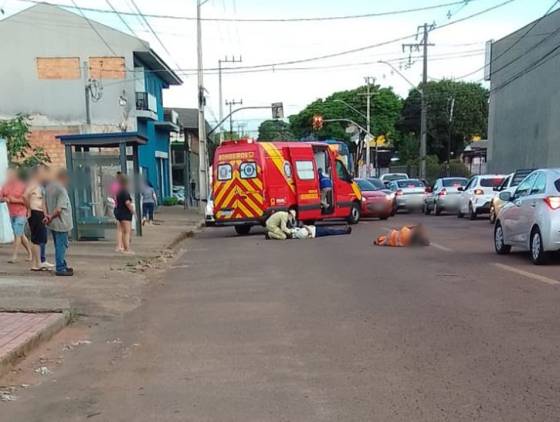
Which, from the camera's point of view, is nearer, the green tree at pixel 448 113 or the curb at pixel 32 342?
the curb at pixel 32 342

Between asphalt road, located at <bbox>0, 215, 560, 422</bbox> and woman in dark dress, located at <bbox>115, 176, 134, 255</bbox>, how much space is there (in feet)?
12.6

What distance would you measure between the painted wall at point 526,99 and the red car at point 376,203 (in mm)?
10556

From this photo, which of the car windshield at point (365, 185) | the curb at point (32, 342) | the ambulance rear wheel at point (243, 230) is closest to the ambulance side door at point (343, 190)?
the ambulance rear wheel at point (243, 230)

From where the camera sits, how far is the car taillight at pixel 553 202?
1041 centimetres

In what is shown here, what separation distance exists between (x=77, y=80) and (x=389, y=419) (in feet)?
104

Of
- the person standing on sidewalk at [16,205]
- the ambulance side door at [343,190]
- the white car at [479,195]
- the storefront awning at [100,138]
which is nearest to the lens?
the person standing on sidewalk at [16,205]

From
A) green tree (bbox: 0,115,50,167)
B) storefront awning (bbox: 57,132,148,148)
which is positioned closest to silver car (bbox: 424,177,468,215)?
storefront awning (bbox: 57,132,148,148)

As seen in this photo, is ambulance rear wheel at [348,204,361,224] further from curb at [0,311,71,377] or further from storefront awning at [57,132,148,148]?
curb at [0,311,71,377]

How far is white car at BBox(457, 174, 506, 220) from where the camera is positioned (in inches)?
937

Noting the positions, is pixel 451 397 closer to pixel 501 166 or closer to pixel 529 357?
pixel 529 357

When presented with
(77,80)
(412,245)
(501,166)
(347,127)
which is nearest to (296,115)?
(347,127)

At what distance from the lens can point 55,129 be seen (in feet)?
104

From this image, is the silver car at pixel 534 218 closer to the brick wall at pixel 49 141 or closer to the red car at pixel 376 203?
the red car at pixel 376 203

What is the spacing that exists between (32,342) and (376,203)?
1917 cm
